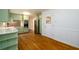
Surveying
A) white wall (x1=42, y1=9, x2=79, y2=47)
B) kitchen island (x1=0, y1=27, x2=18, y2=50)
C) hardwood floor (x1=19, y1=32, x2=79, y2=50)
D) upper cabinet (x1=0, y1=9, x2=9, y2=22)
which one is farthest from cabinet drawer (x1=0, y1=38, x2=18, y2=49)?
white wall (x1=42, y1=9, x2=79, y2=47)

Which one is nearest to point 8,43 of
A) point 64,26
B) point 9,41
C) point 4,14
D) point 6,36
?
point 9,41

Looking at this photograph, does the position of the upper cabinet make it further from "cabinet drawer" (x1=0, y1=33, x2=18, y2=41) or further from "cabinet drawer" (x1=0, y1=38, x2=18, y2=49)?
"cabinet drawer" (x1=0, y1=38, x2=18, y2=49)

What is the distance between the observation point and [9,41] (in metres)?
2.21

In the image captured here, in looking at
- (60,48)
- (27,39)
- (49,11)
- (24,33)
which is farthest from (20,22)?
(60,48)

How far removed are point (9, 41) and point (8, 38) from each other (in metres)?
0.09

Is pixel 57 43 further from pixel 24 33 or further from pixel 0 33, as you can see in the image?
pixel 0 33

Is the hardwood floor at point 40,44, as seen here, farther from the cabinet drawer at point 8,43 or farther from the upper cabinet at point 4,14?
the upper cabinet at point 4,14

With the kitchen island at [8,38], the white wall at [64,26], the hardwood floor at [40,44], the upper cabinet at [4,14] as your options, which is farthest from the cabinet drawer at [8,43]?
the white wall at [64,26]

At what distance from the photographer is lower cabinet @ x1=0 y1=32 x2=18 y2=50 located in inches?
79.4

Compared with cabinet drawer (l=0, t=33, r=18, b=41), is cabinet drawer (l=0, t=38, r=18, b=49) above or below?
below

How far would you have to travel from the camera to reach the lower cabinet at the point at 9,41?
6.62ft

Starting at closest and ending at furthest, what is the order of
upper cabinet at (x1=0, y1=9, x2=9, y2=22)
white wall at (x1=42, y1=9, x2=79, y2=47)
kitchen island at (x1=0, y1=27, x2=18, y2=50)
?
1. upper cabinet at (x1=0, y1=9, x2=9, y2=22)
2. kitchen island at (x1=0, y1=27, x2=18, y2=50)
3. white wall at (x1=42, y1=9, x2=79, y2=47)

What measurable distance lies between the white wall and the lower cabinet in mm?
849

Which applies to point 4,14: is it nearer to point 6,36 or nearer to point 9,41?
point 6,36
